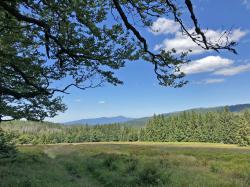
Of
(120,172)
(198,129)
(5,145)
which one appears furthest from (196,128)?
(5,145)

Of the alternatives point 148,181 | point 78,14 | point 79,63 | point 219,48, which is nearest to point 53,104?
point 148,181

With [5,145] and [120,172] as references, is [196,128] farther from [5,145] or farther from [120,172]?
[5,145]

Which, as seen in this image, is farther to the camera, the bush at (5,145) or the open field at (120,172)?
the bush at (5,145)

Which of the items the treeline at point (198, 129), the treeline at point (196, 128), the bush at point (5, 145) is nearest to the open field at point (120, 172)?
the bush at point (5, 145)

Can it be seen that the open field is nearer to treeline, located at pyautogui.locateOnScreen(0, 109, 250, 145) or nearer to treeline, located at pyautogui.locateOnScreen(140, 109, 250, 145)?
treeline, located at pyautogui.locateOnScreen(0, 109, 250, 145)

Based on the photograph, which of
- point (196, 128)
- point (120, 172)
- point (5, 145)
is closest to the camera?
point (5, 145)

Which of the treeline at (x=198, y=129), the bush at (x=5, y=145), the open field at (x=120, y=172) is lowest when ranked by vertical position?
the open field at (x=120, y=172)

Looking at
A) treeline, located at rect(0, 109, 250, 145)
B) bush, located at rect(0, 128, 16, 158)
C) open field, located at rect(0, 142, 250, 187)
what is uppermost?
treeline, located at rect(0, 109, 250, 145)

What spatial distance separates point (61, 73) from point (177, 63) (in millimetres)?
4923

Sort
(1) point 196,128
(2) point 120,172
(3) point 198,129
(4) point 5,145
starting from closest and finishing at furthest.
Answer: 1. (4) point 5,145
2. (2) point 120,172
3. (3) point 198,129
4. (1) point 196,128

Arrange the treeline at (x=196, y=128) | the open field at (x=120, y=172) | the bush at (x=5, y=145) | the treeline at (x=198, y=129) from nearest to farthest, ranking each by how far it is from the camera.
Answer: the open field at (x=120, y=172) < the bush at (x=5, y=145) < the treeline at (x=198, y=129) < the treeline at (x=196, y=128)

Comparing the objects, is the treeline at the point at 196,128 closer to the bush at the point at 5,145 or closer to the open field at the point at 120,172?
the open field at the point at 120,172

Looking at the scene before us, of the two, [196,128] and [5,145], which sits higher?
[196,128]

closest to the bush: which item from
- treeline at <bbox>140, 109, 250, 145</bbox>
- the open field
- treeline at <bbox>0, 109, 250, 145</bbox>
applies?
the open field
